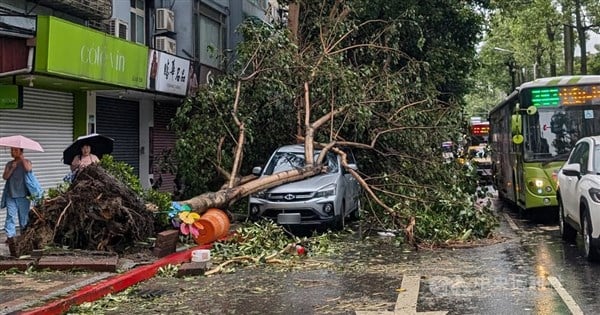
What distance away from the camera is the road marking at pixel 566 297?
676 centimetres

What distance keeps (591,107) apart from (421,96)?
4008mm

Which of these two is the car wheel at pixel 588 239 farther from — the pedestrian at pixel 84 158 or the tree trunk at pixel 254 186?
the pedestrian at pixel 84 158

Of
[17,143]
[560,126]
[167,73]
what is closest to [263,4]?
[167,73]

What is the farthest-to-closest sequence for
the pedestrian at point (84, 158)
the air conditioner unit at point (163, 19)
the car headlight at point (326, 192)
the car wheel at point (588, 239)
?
the air conditioner unit at point (163, 19)
the car headlight at point (326, 192)
the pedestrian at point (84, 158)
the car wheel at point (588, 239)

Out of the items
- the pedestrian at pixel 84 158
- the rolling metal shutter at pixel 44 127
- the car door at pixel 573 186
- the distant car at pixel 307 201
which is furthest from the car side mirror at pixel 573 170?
the rolling metal shutter at pixel 44 127

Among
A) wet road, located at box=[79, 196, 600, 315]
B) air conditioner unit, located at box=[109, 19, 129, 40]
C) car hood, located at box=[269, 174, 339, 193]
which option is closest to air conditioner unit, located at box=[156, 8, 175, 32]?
air conditioner unit, located at box=[109, 19, 129, 40]

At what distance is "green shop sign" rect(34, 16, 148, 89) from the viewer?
1184 centimetres

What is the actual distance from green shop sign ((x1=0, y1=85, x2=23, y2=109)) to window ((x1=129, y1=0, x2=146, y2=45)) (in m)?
5.79

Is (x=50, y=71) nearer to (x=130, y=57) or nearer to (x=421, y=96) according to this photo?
(x=130, y=57)

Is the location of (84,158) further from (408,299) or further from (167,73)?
(408,299)

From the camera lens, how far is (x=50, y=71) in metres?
11.9

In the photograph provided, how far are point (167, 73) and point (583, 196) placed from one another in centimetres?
1120

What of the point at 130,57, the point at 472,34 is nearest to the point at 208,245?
the point at 130,57

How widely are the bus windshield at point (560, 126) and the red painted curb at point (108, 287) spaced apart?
762 cm
